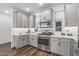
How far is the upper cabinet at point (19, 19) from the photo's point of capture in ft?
4.51

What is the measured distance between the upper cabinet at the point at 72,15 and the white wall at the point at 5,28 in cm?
129

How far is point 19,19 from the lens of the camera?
145 centimetres

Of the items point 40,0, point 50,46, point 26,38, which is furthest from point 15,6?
point 50,46

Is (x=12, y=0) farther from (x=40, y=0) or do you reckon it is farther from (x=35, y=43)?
(x=35, y=43)

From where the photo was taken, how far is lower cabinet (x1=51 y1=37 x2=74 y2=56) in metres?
1.40

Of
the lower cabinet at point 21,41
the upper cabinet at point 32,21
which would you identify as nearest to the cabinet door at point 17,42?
the lower cabinet at point 21,41

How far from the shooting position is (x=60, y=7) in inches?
51.4

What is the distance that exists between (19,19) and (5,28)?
37 centimetres

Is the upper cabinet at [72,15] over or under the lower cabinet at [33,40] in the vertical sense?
over

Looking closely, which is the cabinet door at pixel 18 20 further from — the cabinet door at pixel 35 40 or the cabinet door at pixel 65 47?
the cabinet door at pixel 65 47

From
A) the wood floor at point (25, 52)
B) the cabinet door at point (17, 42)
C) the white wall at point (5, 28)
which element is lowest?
the wood floor at point (25, 52)

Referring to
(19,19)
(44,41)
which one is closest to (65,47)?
(44,41)

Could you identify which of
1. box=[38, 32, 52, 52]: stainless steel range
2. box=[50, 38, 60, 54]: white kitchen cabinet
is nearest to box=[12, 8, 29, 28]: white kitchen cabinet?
box=[38, 32, 52, 52]: stainless steel range

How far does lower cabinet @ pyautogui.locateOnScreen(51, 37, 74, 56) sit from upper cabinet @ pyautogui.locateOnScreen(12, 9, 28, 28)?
0.77m
